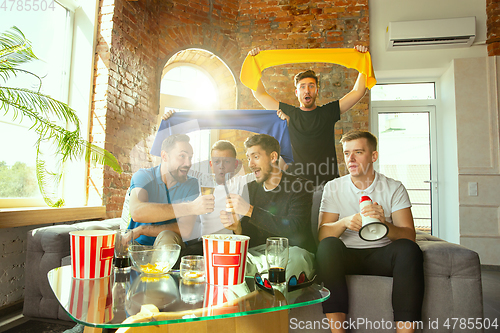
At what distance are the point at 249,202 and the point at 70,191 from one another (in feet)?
5.70

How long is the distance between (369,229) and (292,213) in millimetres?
331

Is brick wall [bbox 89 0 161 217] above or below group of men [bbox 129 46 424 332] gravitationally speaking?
above

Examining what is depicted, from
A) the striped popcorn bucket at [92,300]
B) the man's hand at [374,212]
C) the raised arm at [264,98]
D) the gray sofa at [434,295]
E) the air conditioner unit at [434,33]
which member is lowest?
the gray sofa at [434,295]

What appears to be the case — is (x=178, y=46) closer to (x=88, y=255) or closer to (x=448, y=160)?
(x=88, y=255)

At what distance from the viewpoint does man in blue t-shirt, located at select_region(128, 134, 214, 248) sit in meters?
1.38

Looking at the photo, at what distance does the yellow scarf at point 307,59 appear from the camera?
2102 mm

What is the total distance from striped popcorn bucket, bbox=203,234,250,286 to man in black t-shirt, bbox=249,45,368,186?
4.00ft

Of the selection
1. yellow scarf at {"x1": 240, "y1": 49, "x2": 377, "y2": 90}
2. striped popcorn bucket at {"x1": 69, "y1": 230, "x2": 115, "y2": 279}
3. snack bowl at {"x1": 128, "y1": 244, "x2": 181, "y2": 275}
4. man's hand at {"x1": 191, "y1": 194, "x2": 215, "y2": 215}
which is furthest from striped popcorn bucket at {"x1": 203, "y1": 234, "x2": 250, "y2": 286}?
yellow scarf at {"x1": 240, "y1": 49, "x2": 377, "y2": 90}

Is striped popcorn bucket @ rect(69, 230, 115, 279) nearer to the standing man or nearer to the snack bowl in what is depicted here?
the snack bowl

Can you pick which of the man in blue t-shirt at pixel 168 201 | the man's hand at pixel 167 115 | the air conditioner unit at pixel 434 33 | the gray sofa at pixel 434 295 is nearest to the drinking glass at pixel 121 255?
the man in blue t-shirt at pixel 168 201

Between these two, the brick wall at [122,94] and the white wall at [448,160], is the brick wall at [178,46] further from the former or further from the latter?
the white wall at [448,160]

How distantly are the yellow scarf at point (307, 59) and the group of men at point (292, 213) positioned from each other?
0.77 m

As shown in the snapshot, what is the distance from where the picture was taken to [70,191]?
253 cm

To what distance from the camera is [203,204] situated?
1372 mm
